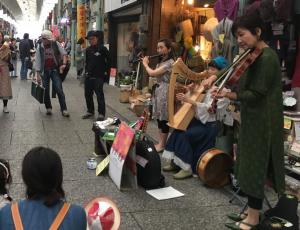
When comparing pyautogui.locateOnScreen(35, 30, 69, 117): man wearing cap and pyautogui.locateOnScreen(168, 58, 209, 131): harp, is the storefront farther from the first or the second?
pyautogui.locateOnScreen(168, 58, 209, 131): harp

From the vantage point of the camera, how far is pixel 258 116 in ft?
11.4

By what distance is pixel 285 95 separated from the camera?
199 inches

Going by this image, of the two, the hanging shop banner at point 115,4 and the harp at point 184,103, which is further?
the hanging shop banner at point 115,4

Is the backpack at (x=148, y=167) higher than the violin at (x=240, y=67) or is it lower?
lower

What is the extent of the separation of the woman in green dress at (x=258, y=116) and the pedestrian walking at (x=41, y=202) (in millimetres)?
1856

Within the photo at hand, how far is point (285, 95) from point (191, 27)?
4.63 metres

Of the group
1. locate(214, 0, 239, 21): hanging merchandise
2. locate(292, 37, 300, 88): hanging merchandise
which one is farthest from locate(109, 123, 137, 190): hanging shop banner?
locate(214, 0, 239, 21): hanging merchandise

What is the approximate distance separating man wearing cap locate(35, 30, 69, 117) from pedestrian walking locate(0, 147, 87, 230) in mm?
7056

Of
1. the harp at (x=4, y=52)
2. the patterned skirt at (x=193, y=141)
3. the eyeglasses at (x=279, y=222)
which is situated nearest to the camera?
the eyeglasses at (x=279, y=222)

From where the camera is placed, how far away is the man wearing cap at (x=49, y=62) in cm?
881

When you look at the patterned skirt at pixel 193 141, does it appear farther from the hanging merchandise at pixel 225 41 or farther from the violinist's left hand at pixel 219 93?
the violinist's left hand at pixel 219 93

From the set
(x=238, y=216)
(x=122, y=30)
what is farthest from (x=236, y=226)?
(x=122, y=30)

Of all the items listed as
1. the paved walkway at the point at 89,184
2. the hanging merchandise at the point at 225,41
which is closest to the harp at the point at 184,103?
the paved walkway at the point at 89,184

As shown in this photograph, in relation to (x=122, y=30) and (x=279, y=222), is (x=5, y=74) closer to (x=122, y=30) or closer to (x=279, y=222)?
(x=122, y=30)
